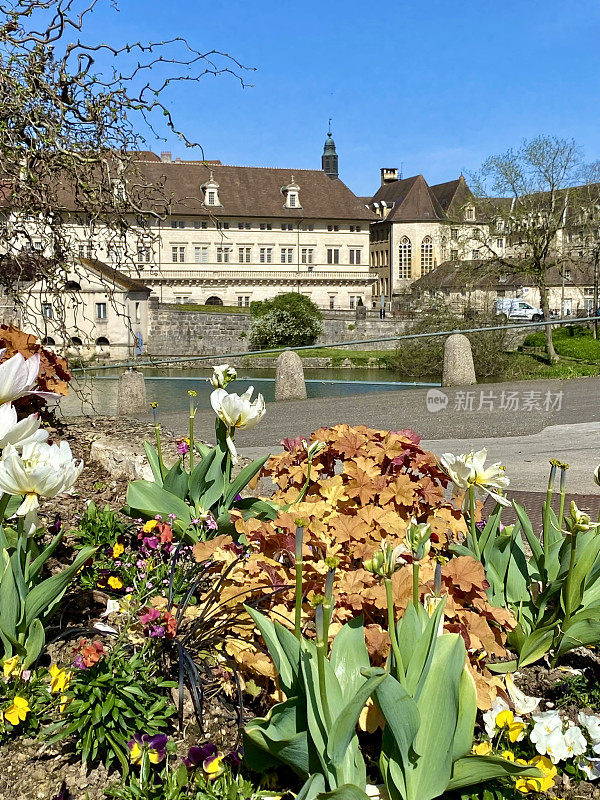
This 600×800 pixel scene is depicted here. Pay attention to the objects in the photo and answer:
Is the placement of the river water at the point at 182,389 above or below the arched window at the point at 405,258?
below

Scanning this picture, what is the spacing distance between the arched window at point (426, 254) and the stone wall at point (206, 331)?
31577 millimetres

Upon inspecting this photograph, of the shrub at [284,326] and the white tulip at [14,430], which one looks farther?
the shrub at [284,326]

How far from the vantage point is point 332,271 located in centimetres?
7394

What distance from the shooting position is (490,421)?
967 cm

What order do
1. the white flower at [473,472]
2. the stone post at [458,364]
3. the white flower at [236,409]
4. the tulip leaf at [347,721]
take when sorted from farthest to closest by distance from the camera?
1. the stone post at [458,364]
2. the white flower at [236,409]
3. the white flower at [473,472]
4. the tulip leaf at [347,721]

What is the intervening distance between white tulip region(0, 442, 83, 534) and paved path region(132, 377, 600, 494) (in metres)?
4.76

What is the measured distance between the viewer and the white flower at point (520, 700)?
2391 mm

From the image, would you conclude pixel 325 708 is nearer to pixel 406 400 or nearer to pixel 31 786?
pixel 31 786

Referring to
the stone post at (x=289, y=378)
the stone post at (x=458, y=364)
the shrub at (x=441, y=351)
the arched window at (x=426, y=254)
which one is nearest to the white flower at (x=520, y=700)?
the stone post at (x=289, y=378)

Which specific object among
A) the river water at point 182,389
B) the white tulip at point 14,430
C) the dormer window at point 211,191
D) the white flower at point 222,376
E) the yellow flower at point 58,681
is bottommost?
the river water at point 182,389

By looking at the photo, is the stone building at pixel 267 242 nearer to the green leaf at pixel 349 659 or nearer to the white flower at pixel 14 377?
the white flower at pixel 14 377

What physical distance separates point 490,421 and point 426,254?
7995 cm

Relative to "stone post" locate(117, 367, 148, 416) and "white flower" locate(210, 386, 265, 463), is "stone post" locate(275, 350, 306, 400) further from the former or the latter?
"white flower" locate(210, 386, 265, 463)

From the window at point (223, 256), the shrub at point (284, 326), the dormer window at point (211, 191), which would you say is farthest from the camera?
the window at point (223, 256)
